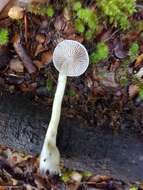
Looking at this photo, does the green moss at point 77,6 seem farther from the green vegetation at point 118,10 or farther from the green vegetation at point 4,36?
the green vegetation at point 4,36

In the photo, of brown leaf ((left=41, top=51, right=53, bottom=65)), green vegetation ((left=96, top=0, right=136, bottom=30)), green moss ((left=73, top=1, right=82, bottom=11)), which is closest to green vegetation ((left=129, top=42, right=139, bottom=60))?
green vegetation ((left=96, top=0, right=136, bottom=30))

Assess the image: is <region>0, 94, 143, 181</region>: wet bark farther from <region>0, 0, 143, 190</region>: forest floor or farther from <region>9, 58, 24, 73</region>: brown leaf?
<region>9, 58, 24, 73</region>: brown leaf

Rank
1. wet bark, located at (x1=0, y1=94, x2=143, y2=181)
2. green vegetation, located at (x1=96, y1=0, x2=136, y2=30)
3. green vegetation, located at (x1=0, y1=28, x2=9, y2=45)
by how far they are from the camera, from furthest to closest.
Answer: green vegetation, located at (x1=0, y1=28, x2=9, y2=45)
green vegetation, located at (x1=96, y1=0, x2=136, y2=30)
wet bark, located at (x1=0, y1=94, x2=143, y2=181)

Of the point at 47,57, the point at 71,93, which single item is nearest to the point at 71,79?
the point at 71,93

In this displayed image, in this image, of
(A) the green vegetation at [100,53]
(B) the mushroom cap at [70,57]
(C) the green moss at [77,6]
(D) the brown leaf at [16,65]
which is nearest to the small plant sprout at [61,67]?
(B) the mushroom cap at [70,57]

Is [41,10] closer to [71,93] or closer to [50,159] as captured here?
[71,93]

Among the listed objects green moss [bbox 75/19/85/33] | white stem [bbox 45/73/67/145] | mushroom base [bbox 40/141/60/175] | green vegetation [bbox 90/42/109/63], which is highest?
green moss [bbox 75/19/85/33]

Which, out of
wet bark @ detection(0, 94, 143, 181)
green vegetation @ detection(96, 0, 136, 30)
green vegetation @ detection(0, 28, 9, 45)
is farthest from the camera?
green vegetation @ detection(0, 28, 9, 45)

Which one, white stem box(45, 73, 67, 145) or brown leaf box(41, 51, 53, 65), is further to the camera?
brown leaf box(41, 51, 53, 65)
